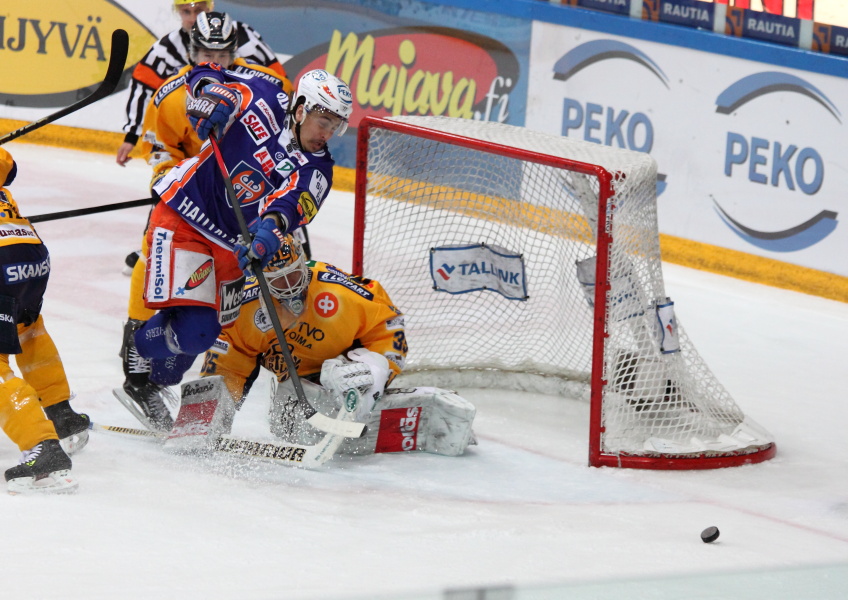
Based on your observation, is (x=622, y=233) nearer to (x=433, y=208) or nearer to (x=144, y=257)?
(x=433, y=208)

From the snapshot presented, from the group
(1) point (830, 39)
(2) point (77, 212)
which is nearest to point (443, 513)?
(2) point (77, 212)

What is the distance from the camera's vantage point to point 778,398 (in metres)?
4.73

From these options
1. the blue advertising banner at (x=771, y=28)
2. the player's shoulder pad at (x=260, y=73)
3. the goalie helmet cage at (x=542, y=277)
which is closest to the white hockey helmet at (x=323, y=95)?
the player's shoulder pad at (x=260, y=73)

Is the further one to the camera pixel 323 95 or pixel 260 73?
pixel 260 73

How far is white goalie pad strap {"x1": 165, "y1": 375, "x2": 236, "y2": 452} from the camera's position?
374cm

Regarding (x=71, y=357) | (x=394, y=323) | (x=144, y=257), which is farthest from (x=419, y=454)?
(x=71, y=357)

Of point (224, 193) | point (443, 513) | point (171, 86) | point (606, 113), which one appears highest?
point (606, 113)

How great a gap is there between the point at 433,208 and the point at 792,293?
223cm

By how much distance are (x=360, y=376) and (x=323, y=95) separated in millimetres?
804

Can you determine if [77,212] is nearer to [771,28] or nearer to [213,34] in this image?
[213,34]

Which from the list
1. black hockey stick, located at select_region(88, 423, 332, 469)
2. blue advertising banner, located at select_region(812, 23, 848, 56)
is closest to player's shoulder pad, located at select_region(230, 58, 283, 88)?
black hockey stick, located at select_region(88, 423, 332, 469)

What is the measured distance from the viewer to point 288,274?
3.75m

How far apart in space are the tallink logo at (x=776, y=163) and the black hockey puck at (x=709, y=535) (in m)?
3.06

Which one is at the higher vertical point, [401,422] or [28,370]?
[28,370]
